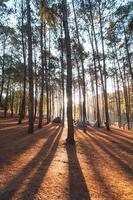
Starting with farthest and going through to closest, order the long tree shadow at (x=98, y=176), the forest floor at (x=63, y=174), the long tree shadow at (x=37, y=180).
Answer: the long tree shadow at (x=98, y=176) < the forest floor at (x=63, y=174) < the long tree shadow at (x=37, y=180)

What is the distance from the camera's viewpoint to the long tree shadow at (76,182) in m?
5.52

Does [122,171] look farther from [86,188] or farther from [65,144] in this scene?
[65,144]

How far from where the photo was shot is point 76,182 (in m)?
6.46

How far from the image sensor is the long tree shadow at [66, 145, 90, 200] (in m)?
5.52

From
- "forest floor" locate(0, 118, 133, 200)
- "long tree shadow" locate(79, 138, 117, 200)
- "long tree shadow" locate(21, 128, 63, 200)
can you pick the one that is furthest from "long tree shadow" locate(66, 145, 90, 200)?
"long tree shadow" locate(21, 128, 63, 200)

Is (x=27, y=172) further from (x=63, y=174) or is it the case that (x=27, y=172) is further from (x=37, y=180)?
(x=63, y=174)

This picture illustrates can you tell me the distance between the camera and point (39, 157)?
9133 millimetres

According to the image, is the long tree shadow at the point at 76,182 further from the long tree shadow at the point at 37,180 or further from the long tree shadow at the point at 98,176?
the long tree shadow at the point at 37,180

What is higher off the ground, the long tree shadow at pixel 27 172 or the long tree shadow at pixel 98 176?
the long tree shadow at pixel 27 172

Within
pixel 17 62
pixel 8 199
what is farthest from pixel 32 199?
pixel 17 62

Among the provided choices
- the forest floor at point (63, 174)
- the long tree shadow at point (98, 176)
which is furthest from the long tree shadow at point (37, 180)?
the long tree shadow at point (98, 176)

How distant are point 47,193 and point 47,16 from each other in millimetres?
12303

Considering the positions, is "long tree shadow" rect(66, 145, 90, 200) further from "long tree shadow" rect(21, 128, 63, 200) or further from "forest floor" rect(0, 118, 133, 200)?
"long tree shadow" rect(21, 128, 63, 200)

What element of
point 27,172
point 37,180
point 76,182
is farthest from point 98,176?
point 27,172
